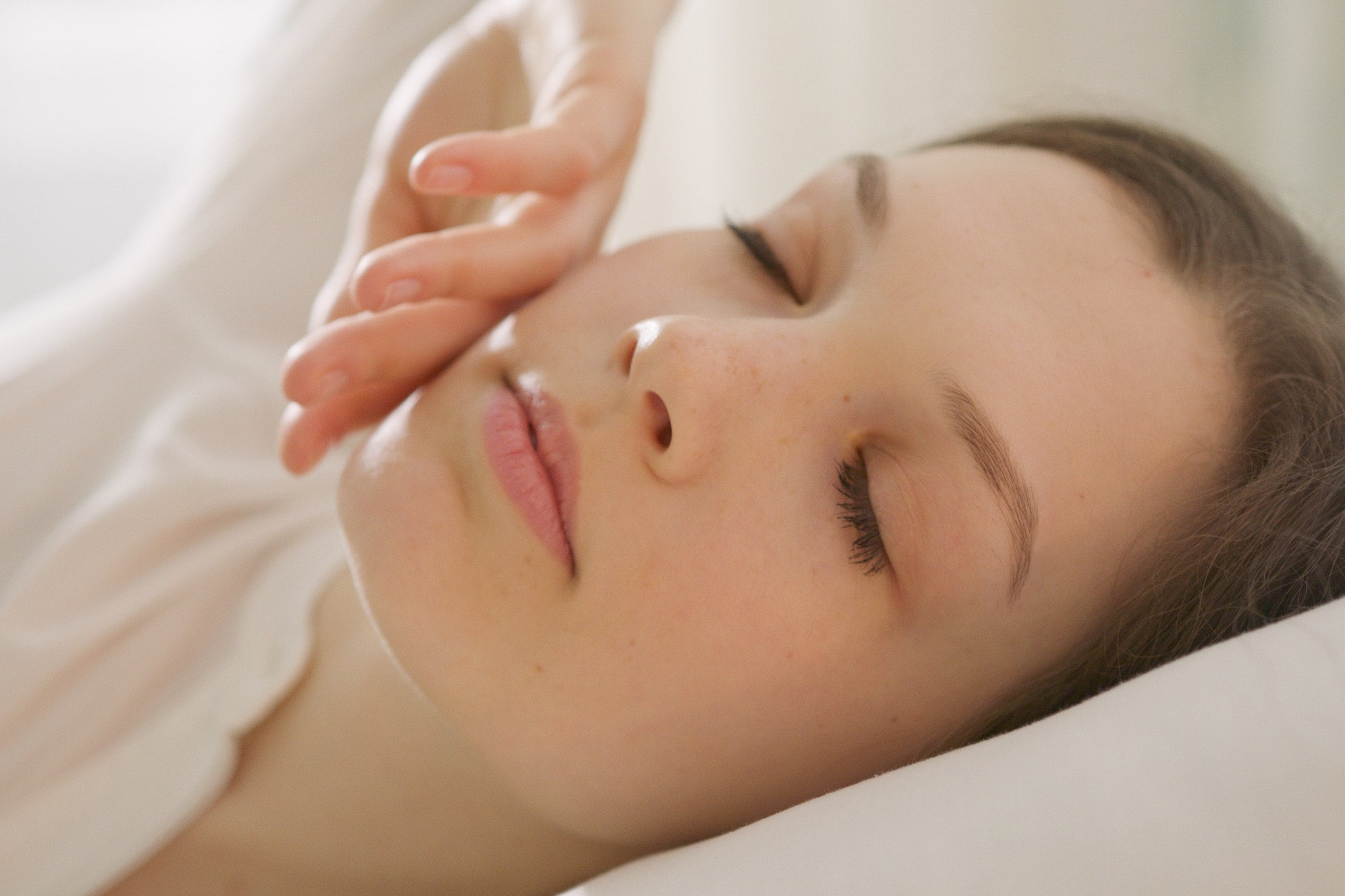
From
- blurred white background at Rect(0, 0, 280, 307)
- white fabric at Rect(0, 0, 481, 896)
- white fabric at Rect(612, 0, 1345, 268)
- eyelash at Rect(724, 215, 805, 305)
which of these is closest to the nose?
eyelash at Rect(724, 215, 805, 305)

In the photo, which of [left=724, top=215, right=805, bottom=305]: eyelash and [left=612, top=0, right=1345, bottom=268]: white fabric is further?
[left=612, top=0, right=1345, bottom=268]: white fabric

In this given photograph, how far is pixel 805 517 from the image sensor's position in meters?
0.65

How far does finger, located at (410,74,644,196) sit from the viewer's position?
2.54 ft

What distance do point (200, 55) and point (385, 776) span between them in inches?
83.4

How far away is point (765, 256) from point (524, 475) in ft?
0.92

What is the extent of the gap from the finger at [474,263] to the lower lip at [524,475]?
0.14 meters

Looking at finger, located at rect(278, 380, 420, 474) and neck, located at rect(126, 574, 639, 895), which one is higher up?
finger, located at rect(278, 380, 420, 474)

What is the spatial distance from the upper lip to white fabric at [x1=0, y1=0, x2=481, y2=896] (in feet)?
1.19

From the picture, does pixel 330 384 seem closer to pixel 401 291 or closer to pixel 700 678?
pixel 401 291

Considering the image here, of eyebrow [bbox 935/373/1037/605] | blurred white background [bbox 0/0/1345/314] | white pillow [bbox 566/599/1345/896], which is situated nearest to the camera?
white pillow [bbox 566/599/1345/896]

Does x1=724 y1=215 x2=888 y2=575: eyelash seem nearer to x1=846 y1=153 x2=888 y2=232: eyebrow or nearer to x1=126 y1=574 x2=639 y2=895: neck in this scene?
x1=846 y1=153 x2=888 y2=232: eyebrow

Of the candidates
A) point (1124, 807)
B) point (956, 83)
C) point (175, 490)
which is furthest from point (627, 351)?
point (956, 83)

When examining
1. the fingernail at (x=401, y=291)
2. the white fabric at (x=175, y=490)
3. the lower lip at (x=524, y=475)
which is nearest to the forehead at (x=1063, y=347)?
the lower lip at (x=524, y=475)

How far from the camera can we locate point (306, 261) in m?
1.31
